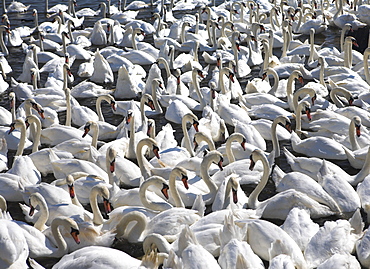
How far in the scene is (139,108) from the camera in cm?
1440

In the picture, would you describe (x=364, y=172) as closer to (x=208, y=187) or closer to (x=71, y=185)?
(x=208, y=187)

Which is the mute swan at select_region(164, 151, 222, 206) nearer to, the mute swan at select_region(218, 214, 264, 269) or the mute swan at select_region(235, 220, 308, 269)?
the mute swan at select_region(235, 220, 308, 269)

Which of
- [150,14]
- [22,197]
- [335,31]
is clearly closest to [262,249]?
[22,197]

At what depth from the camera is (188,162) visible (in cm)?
1107

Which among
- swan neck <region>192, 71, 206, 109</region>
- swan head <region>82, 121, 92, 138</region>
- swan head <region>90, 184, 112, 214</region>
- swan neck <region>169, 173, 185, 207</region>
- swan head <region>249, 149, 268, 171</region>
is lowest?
swan neck <region>192, 71, 206, 109</region>

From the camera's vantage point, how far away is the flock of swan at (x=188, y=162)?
8.34 m

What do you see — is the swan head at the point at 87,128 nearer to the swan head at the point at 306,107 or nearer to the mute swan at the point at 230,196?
the mute swan at the point at 230,196

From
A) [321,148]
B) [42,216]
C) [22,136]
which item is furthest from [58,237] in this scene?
[321,148]

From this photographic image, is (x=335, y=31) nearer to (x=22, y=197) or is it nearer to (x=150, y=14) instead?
(x=150, y=14)

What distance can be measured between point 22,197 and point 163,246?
11.0 feet

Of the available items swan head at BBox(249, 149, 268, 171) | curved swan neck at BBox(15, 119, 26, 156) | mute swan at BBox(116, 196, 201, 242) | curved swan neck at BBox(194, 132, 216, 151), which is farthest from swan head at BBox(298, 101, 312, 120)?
curved swan neck at BBox(15, 119, 26, 156)

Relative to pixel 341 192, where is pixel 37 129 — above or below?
below

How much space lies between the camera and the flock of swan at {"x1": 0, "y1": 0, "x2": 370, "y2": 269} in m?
8.34

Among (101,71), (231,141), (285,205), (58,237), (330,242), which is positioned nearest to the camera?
(330,242)
